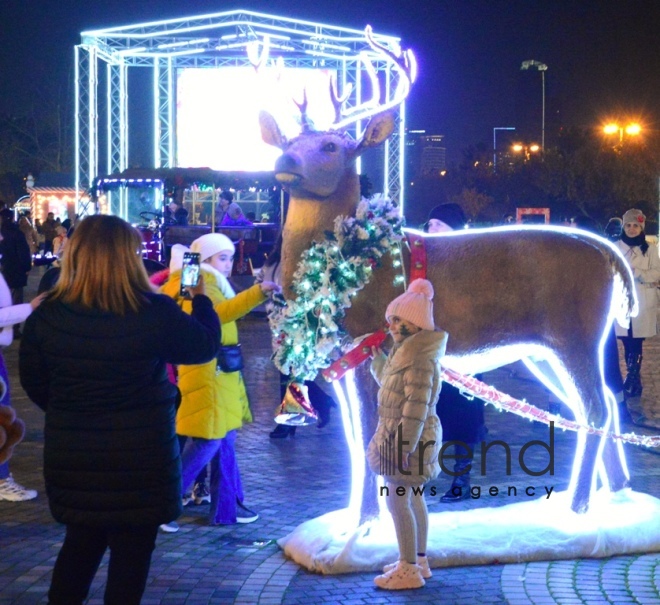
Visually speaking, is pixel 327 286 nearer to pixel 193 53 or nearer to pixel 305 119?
pixel 305 119

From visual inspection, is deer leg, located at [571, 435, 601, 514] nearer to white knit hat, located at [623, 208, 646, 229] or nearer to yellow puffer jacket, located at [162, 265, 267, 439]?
yellow puffer jacket, located at [162, 265, 267, 439]

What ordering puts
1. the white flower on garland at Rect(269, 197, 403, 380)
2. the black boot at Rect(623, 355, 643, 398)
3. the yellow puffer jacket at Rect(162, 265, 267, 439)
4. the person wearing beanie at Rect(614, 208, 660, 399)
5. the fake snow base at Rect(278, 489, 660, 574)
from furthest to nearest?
the black boot at Rect(623, 355, 643, 398) < the person wearing beanie at Rect(614, 208, 660, 399) < the yellow puffer jacket at Rect(162, 265, 267, 439) < the white flower on garland at Rect(269, 197, 403, 380) < the fake snow base at Rect(278, 489, 660, 574)

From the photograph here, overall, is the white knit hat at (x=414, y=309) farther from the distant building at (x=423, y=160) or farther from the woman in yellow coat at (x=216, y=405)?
the distant building at (x=423, y=160)

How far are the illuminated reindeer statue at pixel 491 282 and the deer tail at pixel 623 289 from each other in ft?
0.05

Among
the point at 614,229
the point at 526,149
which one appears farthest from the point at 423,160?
the point at 614,229

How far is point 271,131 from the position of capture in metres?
A: 6.18

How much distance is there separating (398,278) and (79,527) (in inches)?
108

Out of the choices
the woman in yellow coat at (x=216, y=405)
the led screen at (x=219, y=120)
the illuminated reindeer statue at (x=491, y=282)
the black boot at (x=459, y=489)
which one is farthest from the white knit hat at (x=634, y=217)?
the led screen at (x=219, y=120)

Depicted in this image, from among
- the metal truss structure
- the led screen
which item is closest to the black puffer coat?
the metal truss structure

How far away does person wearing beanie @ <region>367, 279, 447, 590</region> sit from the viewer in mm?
5199

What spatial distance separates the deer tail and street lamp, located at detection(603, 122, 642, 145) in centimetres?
4094

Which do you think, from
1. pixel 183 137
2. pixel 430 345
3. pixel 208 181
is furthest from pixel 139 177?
pixel 430 345

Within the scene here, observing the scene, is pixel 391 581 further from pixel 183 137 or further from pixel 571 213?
pixel 571 213

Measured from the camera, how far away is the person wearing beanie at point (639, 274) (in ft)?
35.9
